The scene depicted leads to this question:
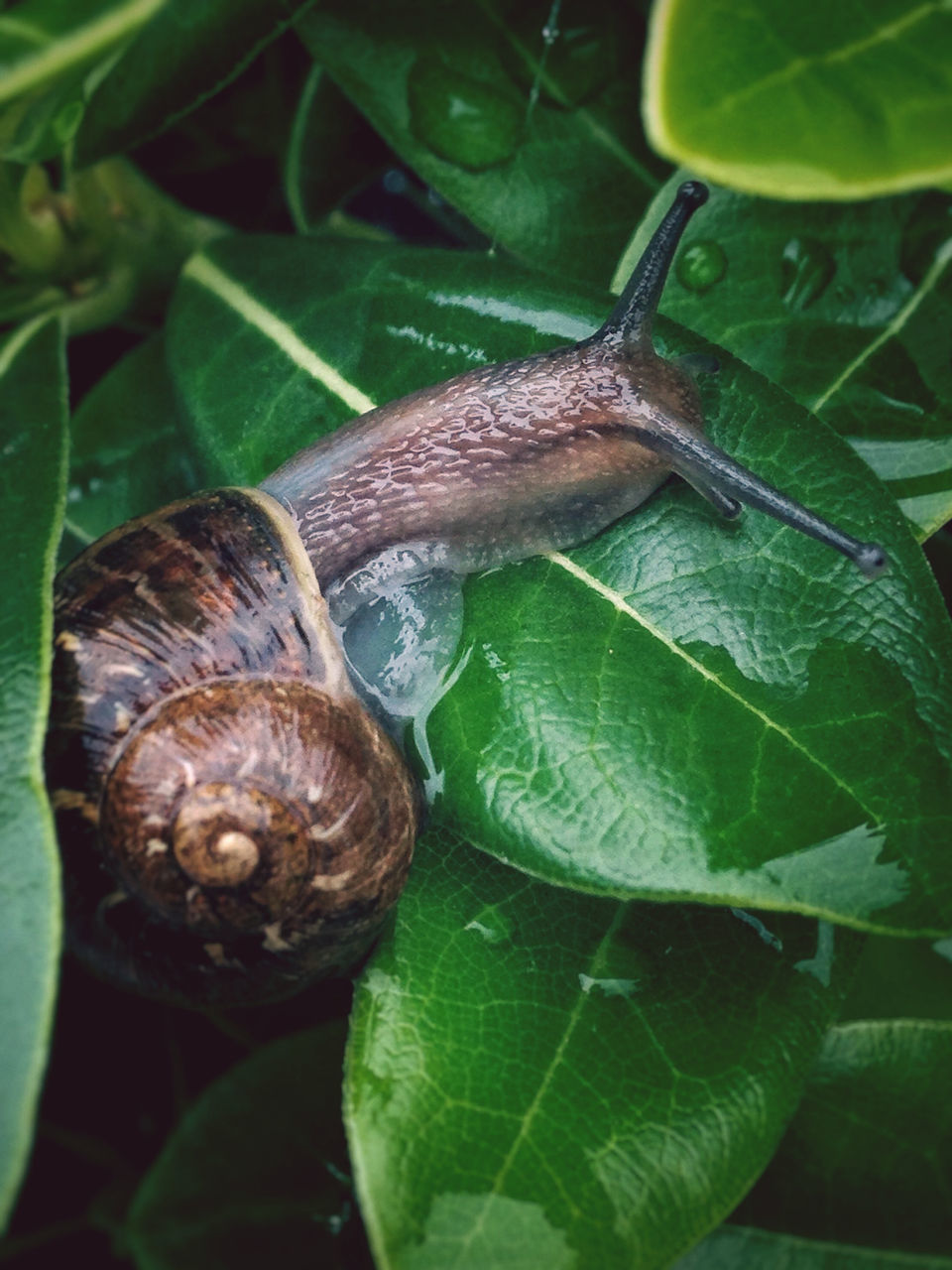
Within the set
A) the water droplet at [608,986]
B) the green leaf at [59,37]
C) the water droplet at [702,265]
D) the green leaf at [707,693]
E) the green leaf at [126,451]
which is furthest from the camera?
the green leaf at [126,451]

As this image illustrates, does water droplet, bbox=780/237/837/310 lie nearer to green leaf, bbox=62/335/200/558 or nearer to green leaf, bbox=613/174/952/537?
green leaf, bbox=613/174/952/537

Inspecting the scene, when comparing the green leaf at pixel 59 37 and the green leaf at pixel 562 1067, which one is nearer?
the green leaf at pixel 59 37

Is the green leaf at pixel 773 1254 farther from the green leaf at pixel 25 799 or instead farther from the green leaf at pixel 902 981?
the green leaf at pixel 25 799

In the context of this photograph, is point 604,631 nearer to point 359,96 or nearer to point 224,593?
point 224,593

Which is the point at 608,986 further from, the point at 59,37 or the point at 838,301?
the point at 59,37

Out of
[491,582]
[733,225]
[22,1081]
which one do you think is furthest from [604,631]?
[22,1081]

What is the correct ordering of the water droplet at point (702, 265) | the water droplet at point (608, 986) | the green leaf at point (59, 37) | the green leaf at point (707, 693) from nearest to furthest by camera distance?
the green leaf at point (59, 37) < the green leaf at point (707, 693) < the water droplet at point (608, 986) < the water droplet at point (702, 265)

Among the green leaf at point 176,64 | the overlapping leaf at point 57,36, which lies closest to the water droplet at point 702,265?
the green leaf at point 176,64
